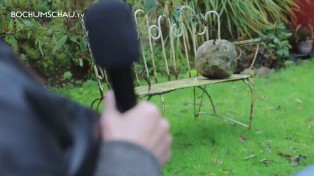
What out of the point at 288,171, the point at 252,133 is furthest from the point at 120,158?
the point at 252,133

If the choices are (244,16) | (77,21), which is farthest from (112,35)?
(244,16)

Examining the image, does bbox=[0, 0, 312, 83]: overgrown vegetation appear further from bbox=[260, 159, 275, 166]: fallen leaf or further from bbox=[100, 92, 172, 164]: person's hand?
bbox=[100, 92, 172, 164]: person's hand

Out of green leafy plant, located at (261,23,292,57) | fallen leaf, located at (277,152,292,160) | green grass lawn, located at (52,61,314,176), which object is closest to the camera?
green grass lawn, located at (52,61,314,176)

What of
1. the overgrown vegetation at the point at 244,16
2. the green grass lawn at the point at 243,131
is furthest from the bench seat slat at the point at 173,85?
the overgrown vegetation at the point at 244,16

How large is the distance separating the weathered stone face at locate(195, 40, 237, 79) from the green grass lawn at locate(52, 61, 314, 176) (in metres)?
0.52

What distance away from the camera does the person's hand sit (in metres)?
0.79

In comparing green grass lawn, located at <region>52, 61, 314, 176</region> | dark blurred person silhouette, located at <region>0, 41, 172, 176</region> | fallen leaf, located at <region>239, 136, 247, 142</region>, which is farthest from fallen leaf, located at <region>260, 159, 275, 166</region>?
dark blurred person silhouette, located at <region>0, 41, 172, 176</region>

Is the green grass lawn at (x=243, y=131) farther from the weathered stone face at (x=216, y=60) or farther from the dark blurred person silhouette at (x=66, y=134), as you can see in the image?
the dark blurred person silhouette at (x=66, y=134)

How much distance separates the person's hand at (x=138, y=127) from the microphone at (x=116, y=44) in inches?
0.5

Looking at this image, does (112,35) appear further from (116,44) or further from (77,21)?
(77,21)

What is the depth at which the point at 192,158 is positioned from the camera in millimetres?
4160

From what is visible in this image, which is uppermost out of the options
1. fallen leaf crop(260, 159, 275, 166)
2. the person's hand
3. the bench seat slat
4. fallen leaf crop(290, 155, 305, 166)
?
the person's hand

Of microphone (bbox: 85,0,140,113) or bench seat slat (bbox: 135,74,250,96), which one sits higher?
microphone (bbox: 85,0,140,113)

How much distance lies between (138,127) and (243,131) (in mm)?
4091
